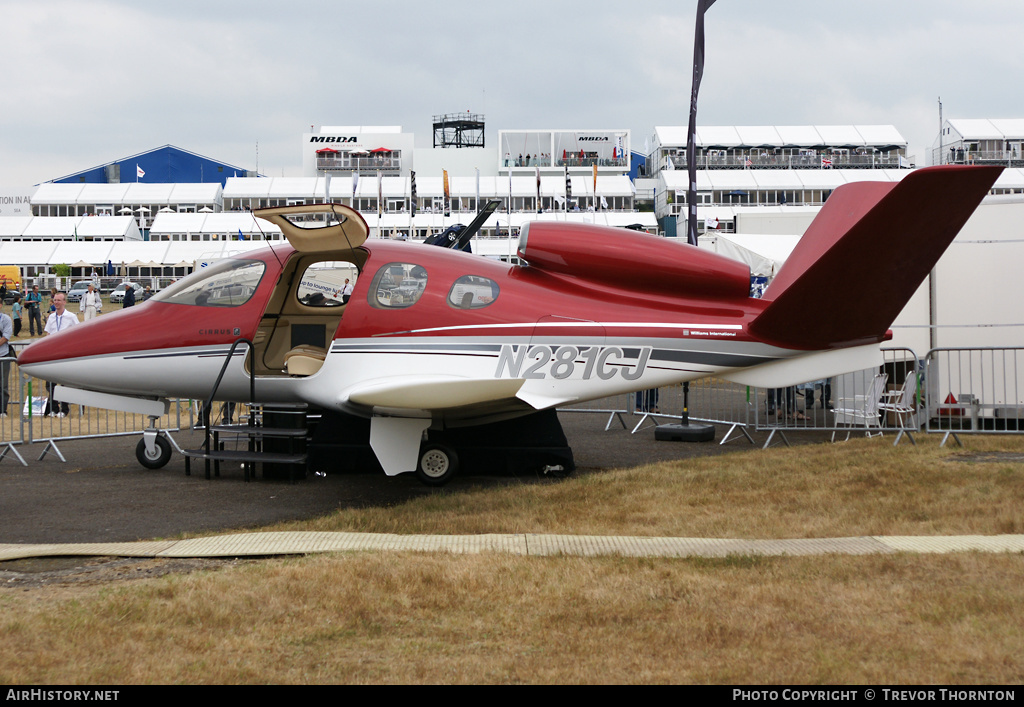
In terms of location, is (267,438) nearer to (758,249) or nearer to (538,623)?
(538,623)

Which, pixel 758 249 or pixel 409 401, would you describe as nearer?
pixel 409 401

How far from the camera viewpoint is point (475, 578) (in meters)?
5.73

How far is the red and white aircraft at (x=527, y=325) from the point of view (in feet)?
29.5

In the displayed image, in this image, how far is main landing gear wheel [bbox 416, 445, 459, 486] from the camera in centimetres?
966

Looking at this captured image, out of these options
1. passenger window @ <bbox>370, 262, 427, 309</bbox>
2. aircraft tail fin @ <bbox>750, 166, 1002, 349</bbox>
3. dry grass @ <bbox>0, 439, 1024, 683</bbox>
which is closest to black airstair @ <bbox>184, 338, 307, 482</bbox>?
passenger window @ <bbox>370, 262, 427, 309</bbox>

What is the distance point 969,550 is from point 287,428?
6901mm

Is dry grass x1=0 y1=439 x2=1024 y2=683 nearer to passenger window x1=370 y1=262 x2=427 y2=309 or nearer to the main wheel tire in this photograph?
passenger window x1=370 y1=262 x2=427 y2=309

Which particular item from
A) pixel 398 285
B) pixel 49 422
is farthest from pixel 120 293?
pixel 398 285

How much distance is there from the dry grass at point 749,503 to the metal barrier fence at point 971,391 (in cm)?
218

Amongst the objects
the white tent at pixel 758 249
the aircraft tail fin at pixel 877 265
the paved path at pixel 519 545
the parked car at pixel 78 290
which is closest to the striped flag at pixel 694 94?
the white tent at pixel 758 249

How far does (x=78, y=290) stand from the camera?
52.8 metres

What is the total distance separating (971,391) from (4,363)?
583 inches

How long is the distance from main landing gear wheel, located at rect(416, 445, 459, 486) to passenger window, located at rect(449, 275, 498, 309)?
166cm
